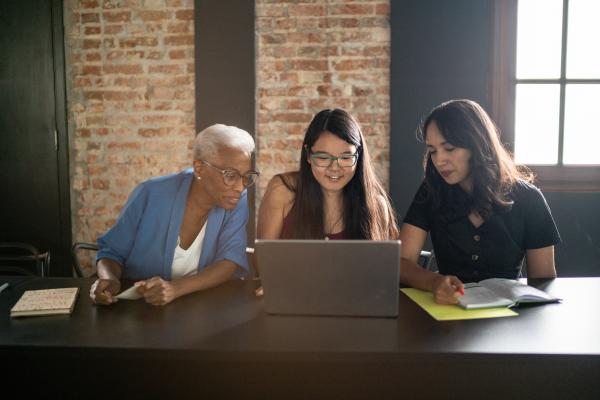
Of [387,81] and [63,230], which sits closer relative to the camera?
[387,81]

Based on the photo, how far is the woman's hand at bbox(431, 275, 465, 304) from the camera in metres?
1.59

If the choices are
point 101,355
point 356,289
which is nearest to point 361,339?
point 356,289

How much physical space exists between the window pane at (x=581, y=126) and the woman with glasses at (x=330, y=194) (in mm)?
1851

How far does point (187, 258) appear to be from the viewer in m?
2.19

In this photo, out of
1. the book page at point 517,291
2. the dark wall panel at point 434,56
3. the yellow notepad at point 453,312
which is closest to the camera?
the yellow notepad at point 453,312

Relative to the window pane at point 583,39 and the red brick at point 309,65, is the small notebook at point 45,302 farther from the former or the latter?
the window pane at point 583,39

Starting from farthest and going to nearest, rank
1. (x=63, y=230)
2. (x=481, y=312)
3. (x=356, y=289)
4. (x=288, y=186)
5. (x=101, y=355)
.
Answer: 1. (x=63, y=230)
2. (x=288, y=186)
3. (x=481, y=312)
4. (x=356, y=289)
5. (x=101, y=355)

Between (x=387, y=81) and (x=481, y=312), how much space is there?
218 cm

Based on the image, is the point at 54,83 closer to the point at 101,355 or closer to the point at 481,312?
the point at 101,355

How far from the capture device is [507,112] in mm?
3424

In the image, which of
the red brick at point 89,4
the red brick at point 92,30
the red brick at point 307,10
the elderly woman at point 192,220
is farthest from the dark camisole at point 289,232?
the red brick at point 89,4

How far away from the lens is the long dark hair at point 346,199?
2156 mm

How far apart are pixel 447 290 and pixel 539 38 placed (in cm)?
253

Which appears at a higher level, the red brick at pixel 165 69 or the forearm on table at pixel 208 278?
the red brick at pixel 165 69
